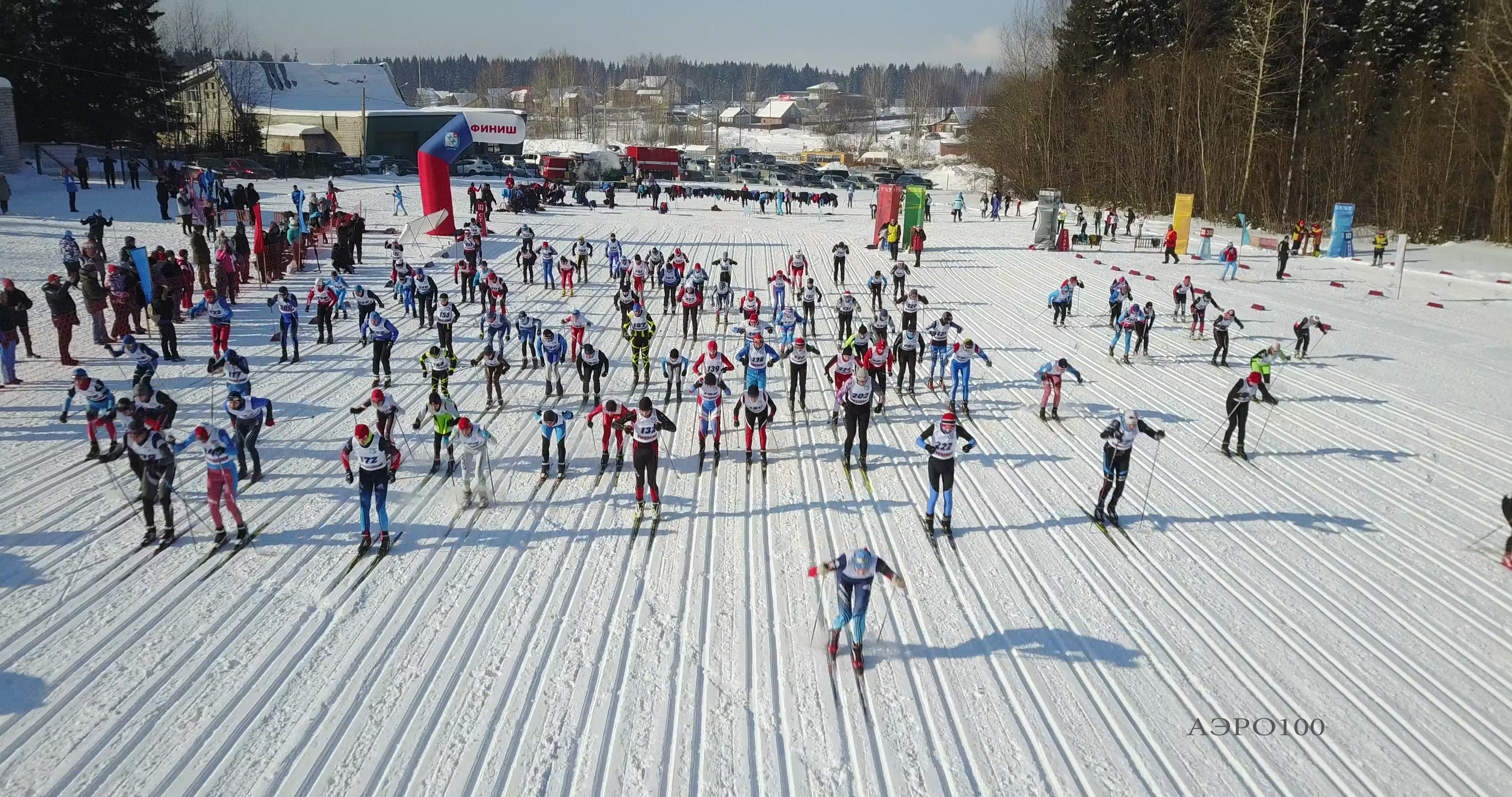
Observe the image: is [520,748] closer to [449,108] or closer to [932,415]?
[932,415]

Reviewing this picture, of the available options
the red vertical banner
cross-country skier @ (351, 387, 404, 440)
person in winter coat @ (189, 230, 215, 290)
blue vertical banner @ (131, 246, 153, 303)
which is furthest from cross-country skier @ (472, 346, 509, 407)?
the red vertical banner

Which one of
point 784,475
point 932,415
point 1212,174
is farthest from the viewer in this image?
point 1212,174

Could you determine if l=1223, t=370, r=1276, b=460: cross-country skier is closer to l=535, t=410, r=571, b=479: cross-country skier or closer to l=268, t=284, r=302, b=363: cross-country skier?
l=535, t=410, r=571, b=479: cross-country skier

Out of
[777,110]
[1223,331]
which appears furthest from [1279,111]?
[777,110]

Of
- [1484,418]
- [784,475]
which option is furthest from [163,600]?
[1484,418]

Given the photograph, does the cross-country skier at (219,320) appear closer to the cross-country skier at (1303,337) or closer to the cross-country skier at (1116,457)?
the cross-country skier at (1116,457)

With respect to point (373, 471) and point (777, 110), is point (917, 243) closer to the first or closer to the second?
point (373, 471)

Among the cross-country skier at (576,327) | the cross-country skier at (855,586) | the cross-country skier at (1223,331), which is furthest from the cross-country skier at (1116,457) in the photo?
the cross-country skier at (576,327)
